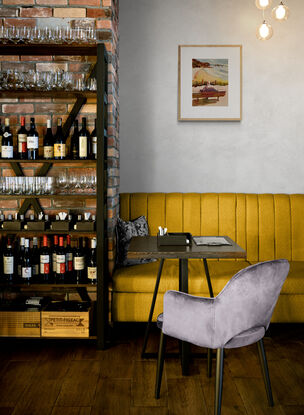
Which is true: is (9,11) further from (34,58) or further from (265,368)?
(265,368)

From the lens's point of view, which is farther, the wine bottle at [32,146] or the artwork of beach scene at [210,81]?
the artwork of beach scene at [210,81]

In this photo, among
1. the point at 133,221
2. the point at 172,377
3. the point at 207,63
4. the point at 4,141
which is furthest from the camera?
the point at 207,63

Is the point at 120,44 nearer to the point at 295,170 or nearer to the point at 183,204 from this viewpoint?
the point at 183,204

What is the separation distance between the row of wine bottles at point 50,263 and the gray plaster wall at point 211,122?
1.12 metres

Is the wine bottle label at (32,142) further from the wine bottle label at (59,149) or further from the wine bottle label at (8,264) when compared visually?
the wine bottle label at (8,264)

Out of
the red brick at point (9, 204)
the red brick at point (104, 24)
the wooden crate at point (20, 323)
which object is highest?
the red brick at point (104, 24)

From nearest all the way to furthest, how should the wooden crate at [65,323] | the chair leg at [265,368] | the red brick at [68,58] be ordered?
the chair leg at [265,368]
the wooden crate at [65,323]
the red brick at [68,58]

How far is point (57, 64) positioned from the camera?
3031 millimetres

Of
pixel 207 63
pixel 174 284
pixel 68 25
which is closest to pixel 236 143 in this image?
pixel 207 63

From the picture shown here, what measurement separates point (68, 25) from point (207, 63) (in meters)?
1.40

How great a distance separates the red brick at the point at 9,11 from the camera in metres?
2.98

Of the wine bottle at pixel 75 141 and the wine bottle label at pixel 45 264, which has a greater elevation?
the wine bottle at pixel 75 141

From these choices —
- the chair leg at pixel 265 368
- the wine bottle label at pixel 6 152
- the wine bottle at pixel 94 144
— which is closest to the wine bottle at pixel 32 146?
the wine bottle label at pixel 6 152

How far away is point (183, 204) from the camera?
364 centimetres
